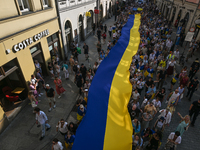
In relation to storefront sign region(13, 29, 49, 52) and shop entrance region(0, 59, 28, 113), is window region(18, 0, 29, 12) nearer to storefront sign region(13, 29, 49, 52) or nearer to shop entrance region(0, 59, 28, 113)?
storefront sign region(13, 29, 49, 52)

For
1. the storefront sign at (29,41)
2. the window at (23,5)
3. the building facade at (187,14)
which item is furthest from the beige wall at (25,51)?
the building facade at (187,14)

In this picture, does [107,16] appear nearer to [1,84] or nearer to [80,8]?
[80,8]

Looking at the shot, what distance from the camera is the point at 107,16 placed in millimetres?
32969

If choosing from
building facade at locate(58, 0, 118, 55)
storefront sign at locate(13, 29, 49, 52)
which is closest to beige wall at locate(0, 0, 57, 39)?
storefront sign at locate(13, 29, 49, 52)

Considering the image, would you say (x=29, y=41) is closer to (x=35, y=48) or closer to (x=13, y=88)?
(x=35, y=48)

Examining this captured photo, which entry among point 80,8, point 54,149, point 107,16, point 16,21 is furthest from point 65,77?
point 107,16

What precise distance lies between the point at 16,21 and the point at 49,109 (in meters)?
5.62

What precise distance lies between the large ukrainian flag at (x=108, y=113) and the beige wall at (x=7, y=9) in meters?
6.13

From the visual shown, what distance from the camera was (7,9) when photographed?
7445 mm

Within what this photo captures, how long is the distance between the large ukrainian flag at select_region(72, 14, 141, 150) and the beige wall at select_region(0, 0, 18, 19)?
20.1 ft

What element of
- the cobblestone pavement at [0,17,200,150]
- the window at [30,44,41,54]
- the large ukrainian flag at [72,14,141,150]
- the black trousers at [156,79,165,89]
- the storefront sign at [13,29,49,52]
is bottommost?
the cobblestone pavement at [0,17,200,150]

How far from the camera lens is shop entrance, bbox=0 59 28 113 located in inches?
324

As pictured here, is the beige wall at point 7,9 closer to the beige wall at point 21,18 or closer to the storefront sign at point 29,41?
the beige wall at point 21,18

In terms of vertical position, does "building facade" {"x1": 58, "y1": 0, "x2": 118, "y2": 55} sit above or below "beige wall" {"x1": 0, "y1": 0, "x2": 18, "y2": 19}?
below
